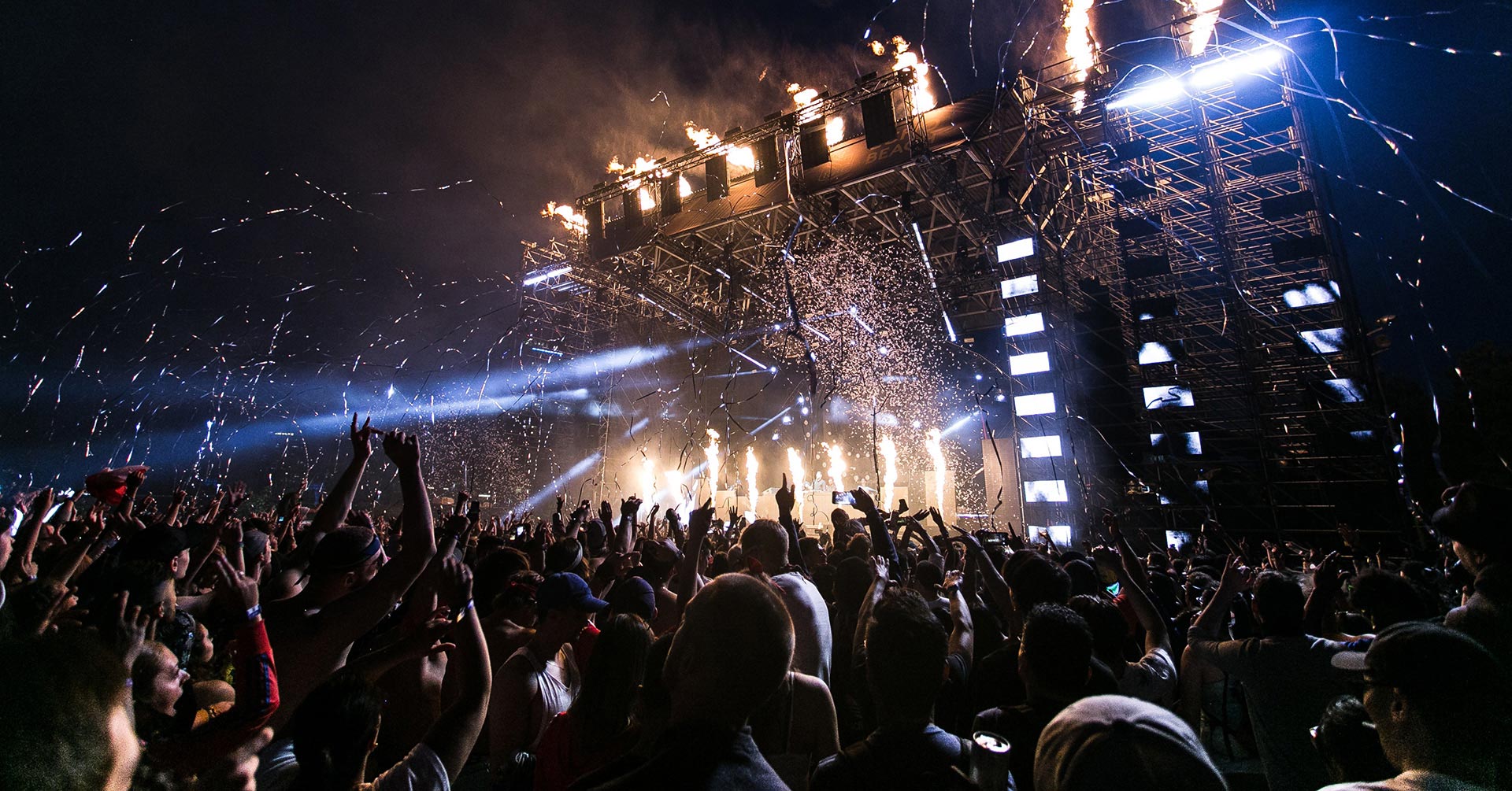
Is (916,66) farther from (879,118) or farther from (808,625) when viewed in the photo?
(808,625)

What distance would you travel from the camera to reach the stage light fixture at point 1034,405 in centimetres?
1535

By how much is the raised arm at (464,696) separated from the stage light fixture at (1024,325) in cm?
1628

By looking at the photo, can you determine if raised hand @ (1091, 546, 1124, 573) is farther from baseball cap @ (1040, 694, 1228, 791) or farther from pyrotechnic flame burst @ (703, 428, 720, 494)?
pyrotechnic flame burst @ (703, 428, 720, 494)

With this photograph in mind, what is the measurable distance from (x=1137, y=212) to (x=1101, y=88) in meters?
4.31

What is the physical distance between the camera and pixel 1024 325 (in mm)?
15750

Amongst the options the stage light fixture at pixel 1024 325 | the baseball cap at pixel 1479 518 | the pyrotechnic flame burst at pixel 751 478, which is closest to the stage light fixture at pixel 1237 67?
the stage light fixture at pixel 1024 325

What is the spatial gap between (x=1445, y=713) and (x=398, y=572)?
2929 millimetres

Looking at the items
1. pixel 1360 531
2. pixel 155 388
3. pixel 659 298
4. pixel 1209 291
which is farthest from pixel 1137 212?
pixel 155 388

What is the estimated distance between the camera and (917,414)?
78.5 ft

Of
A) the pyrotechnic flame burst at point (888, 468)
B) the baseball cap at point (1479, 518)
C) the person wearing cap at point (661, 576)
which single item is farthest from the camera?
the pyrotechnic flame burst at point (888, 468)

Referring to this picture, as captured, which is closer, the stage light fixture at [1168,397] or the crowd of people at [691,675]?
the crowd of people at [691,675]

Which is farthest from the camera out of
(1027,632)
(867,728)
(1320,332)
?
(1320,332)

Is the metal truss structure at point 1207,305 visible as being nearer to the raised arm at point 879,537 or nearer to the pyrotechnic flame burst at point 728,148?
the pyrotechnic flame burst at point 728,148

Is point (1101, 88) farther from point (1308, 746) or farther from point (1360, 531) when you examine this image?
point (1308, 746)
